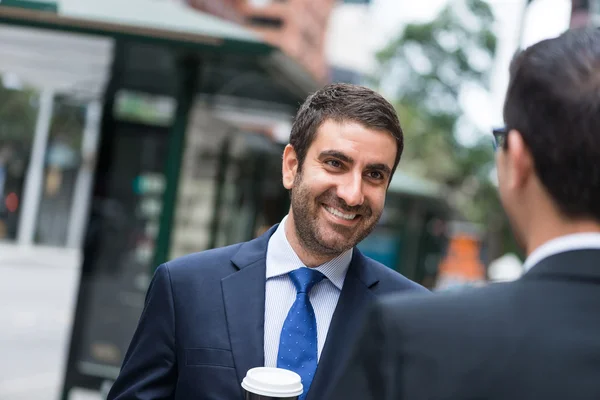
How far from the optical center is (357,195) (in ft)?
6.93

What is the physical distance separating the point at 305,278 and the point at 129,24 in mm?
3259

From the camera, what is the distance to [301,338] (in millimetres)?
2061

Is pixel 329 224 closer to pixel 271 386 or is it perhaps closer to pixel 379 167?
pixel 379 167

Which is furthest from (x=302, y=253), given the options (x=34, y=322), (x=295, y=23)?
(x=295, y=23)

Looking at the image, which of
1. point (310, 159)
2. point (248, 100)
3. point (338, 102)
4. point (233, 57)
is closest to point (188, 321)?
point (310, 159)

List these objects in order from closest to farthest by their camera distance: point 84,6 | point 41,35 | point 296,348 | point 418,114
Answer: point 296,348 < point 84,6 < point 41,35 < point 418,114

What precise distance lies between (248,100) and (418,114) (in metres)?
34.0

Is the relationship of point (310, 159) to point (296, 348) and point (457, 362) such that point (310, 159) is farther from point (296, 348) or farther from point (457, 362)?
point (457, 362)

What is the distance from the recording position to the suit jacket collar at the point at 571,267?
1.14 m

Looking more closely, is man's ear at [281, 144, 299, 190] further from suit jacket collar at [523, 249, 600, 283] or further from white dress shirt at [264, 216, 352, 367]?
suit jacket collar at [523, 249, 600, 283]

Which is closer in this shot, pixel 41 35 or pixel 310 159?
pixel 310 159

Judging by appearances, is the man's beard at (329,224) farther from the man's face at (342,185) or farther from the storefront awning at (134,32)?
the storefront awning at (134,32)

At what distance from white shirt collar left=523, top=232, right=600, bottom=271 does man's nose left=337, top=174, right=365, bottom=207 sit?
960 millimetres

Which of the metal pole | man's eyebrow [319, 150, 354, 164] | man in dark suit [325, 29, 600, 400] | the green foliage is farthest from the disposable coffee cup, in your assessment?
the green foliage
